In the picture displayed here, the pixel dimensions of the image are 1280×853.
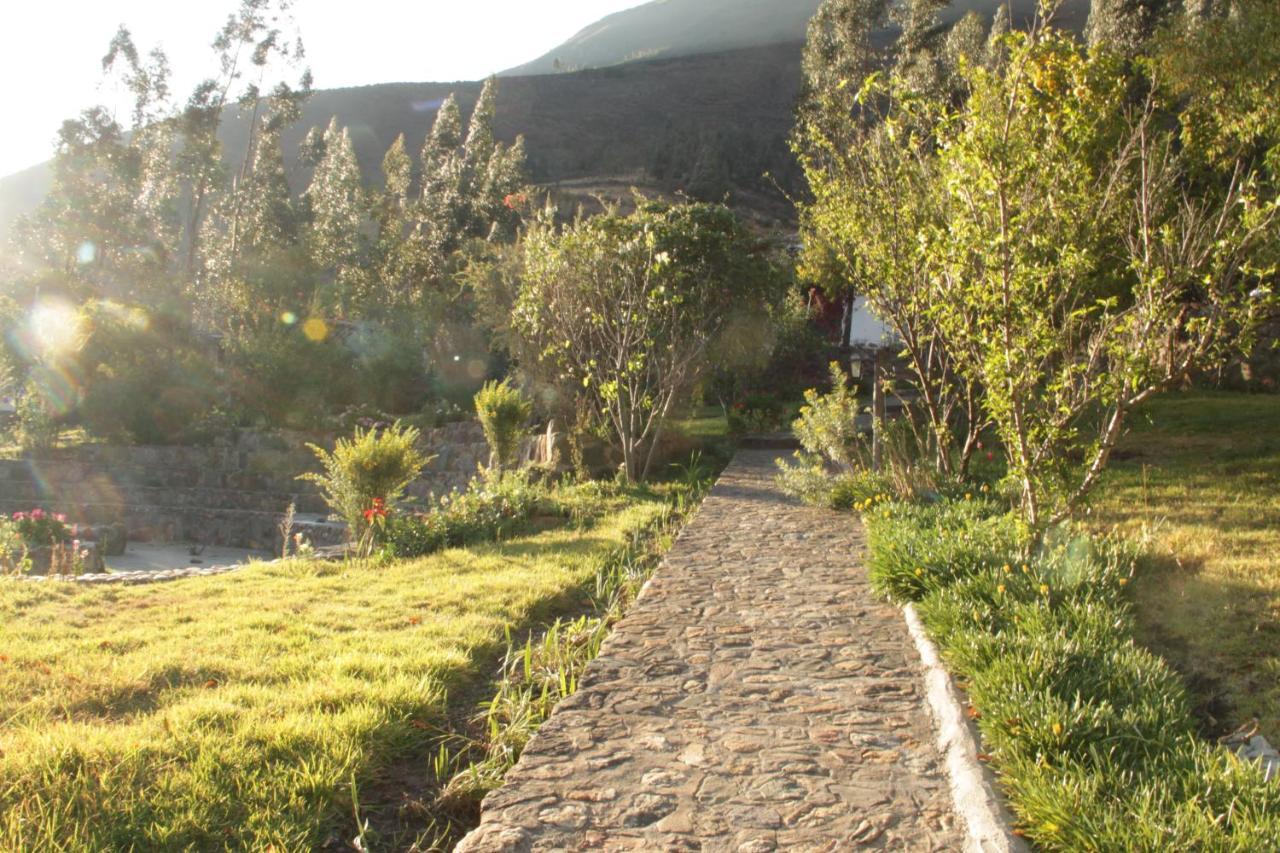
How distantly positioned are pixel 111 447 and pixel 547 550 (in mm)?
12884

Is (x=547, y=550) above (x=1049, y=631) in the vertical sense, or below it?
below

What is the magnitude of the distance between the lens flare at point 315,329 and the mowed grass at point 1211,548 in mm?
16154

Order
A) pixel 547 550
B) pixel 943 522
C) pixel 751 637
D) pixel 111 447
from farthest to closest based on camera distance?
1. pixel 111 447
2. pixel 547 550
3. pixel 943 522
4. pixel 751 637

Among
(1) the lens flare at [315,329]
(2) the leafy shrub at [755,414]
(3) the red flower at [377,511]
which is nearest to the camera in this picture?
(3) the red flower at [377,511]

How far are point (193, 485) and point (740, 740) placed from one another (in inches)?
595

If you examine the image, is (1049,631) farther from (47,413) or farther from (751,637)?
(47,413)

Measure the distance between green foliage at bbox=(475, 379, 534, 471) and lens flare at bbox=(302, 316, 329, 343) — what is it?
919cm

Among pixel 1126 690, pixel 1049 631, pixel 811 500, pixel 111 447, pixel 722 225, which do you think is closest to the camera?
pixel 1126 690

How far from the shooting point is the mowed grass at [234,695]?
2.99 meters

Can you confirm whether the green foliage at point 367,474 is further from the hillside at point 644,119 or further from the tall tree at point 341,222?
the hillside at point 644,119

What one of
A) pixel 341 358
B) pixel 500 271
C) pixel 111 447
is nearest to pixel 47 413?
pixel 111 447

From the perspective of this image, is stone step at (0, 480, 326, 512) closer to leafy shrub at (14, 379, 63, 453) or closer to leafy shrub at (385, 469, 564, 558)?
leafy shrub at (14, 379, 63, 453)

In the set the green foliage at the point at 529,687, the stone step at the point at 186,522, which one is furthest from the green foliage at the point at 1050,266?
the stone step at the point at 186,522

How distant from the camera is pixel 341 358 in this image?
20.2 m
